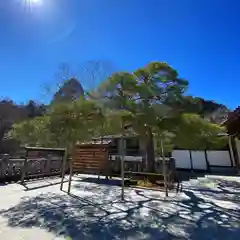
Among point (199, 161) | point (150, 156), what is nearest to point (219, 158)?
Result: point (199, 161)

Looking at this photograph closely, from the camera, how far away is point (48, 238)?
2635 millimetres

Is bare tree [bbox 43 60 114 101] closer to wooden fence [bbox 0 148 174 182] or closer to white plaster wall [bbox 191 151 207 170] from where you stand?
wooden fence [bbox 0 148 174 182]

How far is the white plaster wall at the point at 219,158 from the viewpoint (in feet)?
42.5

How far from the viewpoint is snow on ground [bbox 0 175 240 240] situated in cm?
279

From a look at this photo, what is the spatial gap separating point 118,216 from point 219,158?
39.1ft

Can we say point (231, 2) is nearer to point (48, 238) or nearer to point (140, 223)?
point (140, 223)

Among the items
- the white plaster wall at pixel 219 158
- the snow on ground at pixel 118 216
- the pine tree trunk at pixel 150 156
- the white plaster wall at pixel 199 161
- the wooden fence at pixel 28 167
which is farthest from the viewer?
the white plaster wall at pixel 219 158

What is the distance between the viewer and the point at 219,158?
1319 cm

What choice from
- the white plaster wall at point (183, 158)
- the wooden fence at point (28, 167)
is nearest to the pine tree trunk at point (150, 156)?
the wooden fence at point (28, 167)

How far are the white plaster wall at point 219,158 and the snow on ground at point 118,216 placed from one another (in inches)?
334

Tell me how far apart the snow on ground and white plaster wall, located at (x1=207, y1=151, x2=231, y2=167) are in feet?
27.8

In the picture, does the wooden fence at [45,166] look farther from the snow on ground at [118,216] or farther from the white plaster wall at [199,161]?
the white plaster wall at [199,161]

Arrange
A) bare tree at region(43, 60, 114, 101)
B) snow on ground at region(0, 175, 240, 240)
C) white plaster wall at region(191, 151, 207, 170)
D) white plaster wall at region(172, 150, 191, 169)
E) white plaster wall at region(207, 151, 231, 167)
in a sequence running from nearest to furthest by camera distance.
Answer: snow on ground at region(0, 175, 240, 240) < bare tree at region(43, 60, 114, 101) < white plaster wall at region(191, 151, 207, 170) < white plaster wall at region(207, 151, 231, 167) < white plaster wall at region(172, 150, 191, 169)

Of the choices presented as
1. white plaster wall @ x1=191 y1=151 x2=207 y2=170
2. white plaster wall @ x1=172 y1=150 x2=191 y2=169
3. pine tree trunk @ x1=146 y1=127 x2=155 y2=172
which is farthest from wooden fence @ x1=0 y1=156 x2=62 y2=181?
white plaster wall @ x1=191 y1=151 x2=207 y2=170
